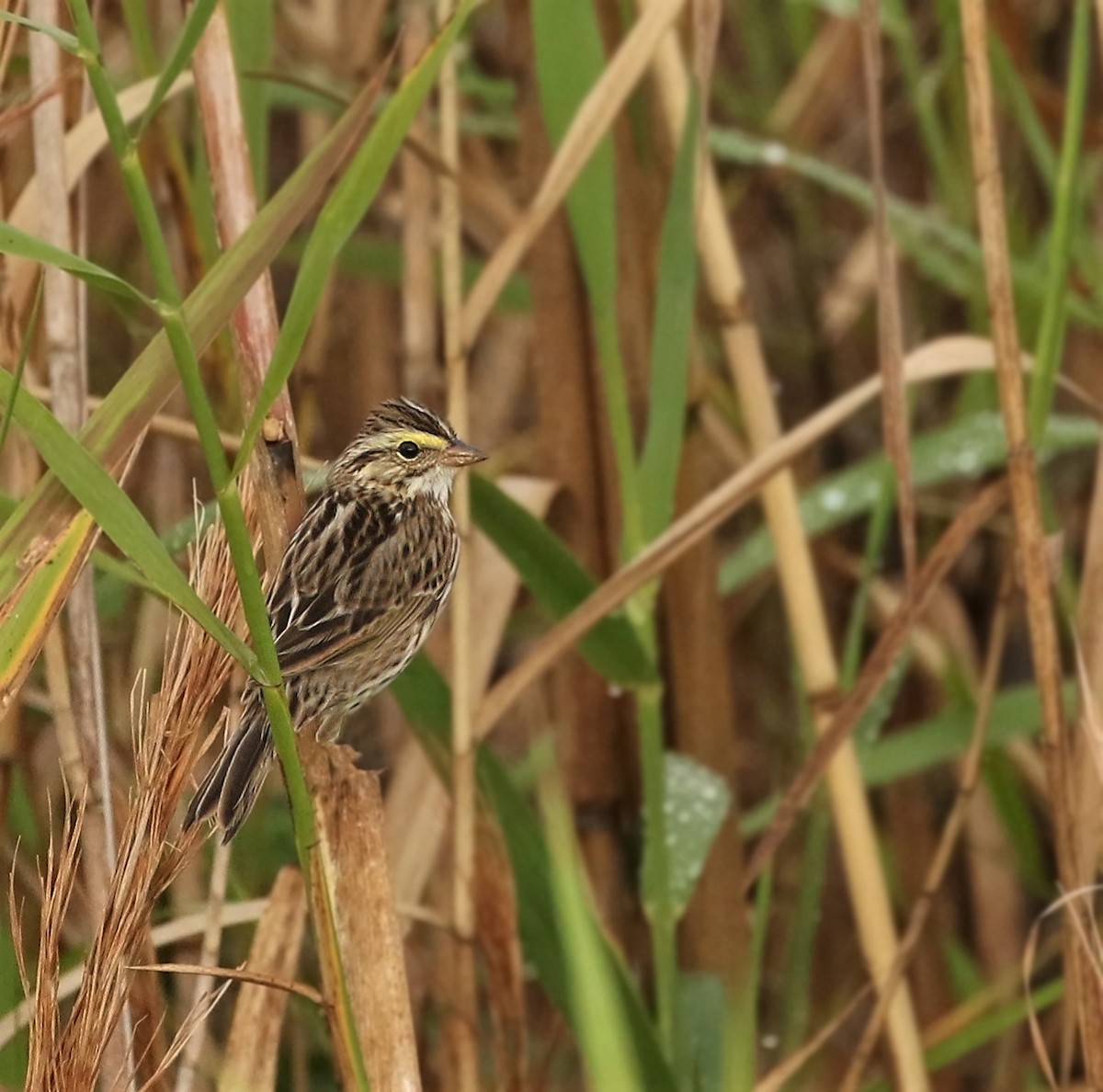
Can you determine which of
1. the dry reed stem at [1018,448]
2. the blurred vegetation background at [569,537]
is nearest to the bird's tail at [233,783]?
the blurred vegetation background at [569,537]

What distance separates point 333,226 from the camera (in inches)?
50.3

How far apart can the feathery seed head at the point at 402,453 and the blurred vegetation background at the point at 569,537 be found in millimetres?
51

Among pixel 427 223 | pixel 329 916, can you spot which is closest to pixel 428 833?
pixel 427 223

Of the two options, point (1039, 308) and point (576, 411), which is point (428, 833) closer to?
point (576, 411)

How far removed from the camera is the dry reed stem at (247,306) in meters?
1.47

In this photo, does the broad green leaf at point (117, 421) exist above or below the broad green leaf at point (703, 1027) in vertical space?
above

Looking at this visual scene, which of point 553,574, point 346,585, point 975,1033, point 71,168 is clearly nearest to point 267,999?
point 346,585

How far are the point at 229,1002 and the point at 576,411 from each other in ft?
3.55

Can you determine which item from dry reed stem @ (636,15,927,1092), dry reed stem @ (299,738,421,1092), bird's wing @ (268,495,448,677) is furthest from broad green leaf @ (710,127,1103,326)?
dry reed stem @ (299,738,421,1092)

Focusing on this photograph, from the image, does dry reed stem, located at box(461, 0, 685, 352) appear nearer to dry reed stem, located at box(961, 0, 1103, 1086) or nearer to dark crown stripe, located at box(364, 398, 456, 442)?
dark crown stripe, located at box(364, 398, 456, 442)

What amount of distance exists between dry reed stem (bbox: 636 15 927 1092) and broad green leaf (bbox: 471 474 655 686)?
413mm

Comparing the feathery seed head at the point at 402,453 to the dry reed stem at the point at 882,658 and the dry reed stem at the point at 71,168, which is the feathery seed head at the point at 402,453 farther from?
the dry reed stem at the point at 882,658

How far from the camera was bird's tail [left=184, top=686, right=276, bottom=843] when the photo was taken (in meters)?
1.60

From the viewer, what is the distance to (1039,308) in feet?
9.88
